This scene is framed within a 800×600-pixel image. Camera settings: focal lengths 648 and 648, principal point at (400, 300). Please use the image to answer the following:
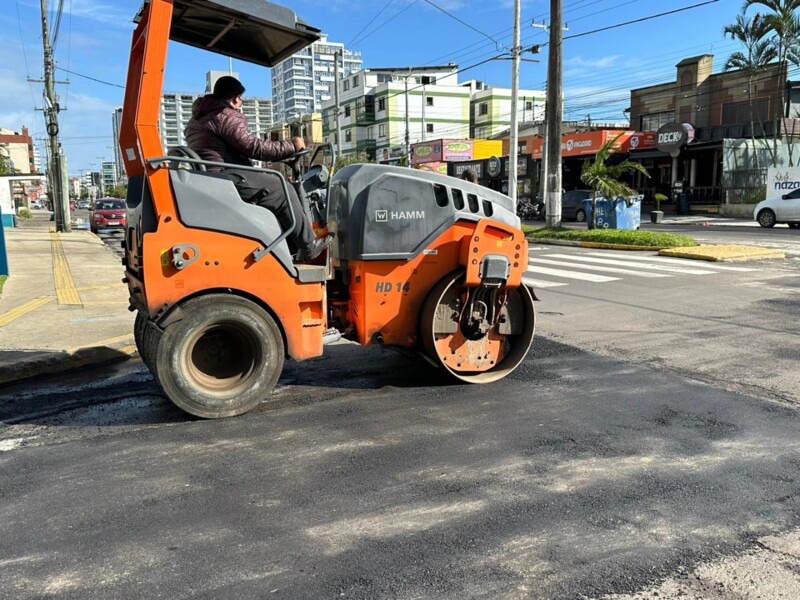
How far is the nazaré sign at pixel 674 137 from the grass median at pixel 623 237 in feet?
59.4

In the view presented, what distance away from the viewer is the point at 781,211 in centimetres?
2469

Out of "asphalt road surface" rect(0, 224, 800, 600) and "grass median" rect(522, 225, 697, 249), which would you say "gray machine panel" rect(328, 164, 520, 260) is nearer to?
"asphalt road surface" rect(0, 224, 800, 600)

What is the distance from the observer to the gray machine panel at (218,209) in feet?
14.2

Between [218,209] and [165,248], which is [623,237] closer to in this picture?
[218,209]

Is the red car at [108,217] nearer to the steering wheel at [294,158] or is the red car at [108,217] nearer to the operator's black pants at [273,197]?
the steering wheel at [294,158]

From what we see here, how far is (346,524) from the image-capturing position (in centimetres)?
320

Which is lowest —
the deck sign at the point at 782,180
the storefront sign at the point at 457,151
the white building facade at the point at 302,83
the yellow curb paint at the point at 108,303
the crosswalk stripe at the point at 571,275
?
the yellow curb paint at the point at 108,303

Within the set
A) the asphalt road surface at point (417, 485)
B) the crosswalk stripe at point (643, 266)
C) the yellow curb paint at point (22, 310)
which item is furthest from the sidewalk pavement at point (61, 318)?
the crosswalk stripe at point (643, 266)

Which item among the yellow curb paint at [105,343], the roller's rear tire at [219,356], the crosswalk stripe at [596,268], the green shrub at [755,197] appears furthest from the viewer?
the green shrub at [755,197]

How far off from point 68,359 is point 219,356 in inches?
97.2

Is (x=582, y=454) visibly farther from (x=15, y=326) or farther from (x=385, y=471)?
(x=15, y=326)

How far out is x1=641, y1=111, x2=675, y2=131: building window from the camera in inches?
1818

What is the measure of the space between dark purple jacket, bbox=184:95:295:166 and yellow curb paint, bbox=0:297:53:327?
4.84m

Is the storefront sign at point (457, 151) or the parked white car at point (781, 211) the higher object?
the storefront sign at point (457, 151)
